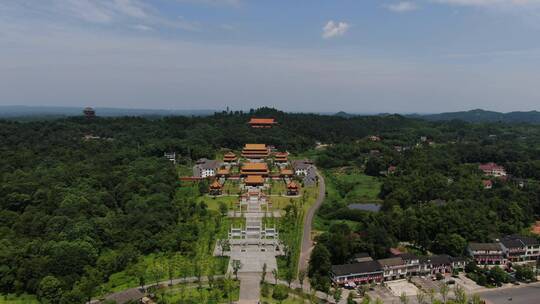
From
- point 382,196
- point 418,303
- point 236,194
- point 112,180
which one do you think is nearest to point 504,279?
point 418,303

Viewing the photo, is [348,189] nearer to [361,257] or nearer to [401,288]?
[361,257]

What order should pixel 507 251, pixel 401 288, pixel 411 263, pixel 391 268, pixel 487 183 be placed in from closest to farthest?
pixel 401 288 → pixel 391 268 → pixel 411 263 → pixel 507 251 → pixel 487 183

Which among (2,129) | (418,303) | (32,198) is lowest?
(418,303)

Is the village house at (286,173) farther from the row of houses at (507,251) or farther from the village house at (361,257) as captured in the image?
the row of houses at (507,251)

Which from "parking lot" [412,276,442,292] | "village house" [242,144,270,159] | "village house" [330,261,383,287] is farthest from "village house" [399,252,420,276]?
"village house" [242,144,270,159]

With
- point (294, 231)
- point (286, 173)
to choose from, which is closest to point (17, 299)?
point (294, 231)

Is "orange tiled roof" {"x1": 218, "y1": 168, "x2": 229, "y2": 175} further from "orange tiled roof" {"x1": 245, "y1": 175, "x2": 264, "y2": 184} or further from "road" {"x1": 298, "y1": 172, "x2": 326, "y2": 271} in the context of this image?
"road" {"x1": 298, "y1": 172, "x2": 326, "y2": 271}

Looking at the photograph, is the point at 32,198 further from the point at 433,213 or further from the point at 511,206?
the point at 511,206
